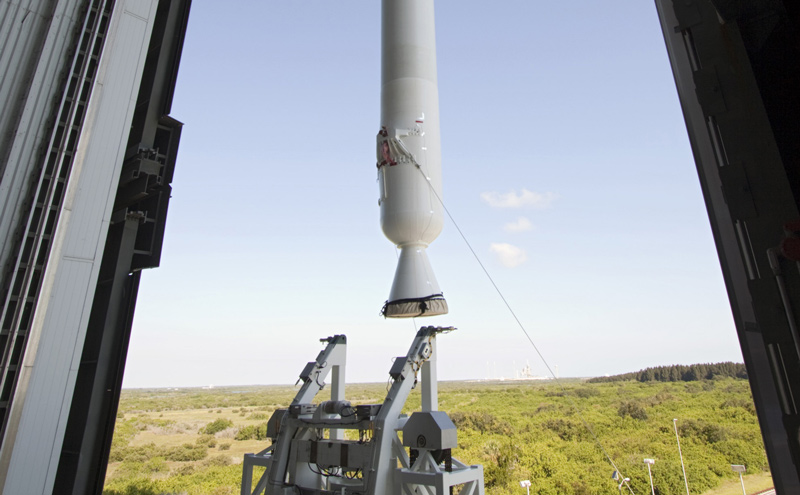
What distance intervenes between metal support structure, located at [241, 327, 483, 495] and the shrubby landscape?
829cm

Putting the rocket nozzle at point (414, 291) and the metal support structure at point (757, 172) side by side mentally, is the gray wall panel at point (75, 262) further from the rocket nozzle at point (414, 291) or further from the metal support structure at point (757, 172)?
the metal support structure at point (757, 172)

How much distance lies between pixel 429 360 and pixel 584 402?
64.0ft

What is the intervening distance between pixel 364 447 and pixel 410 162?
408 centimetres

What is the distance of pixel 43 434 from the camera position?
4.30 meters

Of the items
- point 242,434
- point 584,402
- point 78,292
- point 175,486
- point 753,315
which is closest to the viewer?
point 753,315

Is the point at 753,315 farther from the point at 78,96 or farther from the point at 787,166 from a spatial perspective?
the point at 78,96

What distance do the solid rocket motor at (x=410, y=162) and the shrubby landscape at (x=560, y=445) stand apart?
7697 mm

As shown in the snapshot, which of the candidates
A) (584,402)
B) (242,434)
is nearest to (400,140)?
(242,434)

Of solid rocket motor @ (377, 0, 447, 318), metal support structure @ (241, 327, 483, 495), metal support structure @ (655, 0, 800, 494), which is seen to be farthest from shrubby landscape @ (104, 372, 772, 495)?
metal support structure @ (655, 0, 800, 494)

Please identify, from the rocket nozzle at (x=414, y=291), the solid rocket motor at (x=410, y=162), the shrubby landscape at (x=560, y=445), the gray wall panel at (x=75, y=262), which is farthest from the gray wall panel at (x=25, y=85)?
the shrubby landscape at (x=560, y=445)

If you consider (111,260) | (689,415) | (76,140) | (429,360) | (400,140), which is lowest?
(689,415)

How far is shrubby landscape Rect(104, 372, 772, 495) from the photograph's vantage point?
541 inches

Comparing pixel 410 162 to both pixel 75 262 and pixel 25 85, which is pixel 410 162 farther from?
pixel 25 85

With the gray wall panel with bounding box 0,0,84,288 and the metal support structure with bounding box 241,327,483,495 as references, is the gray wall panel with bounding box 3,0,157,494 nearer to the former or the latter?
the gray wall panel with bounding box 0,0,84,288
